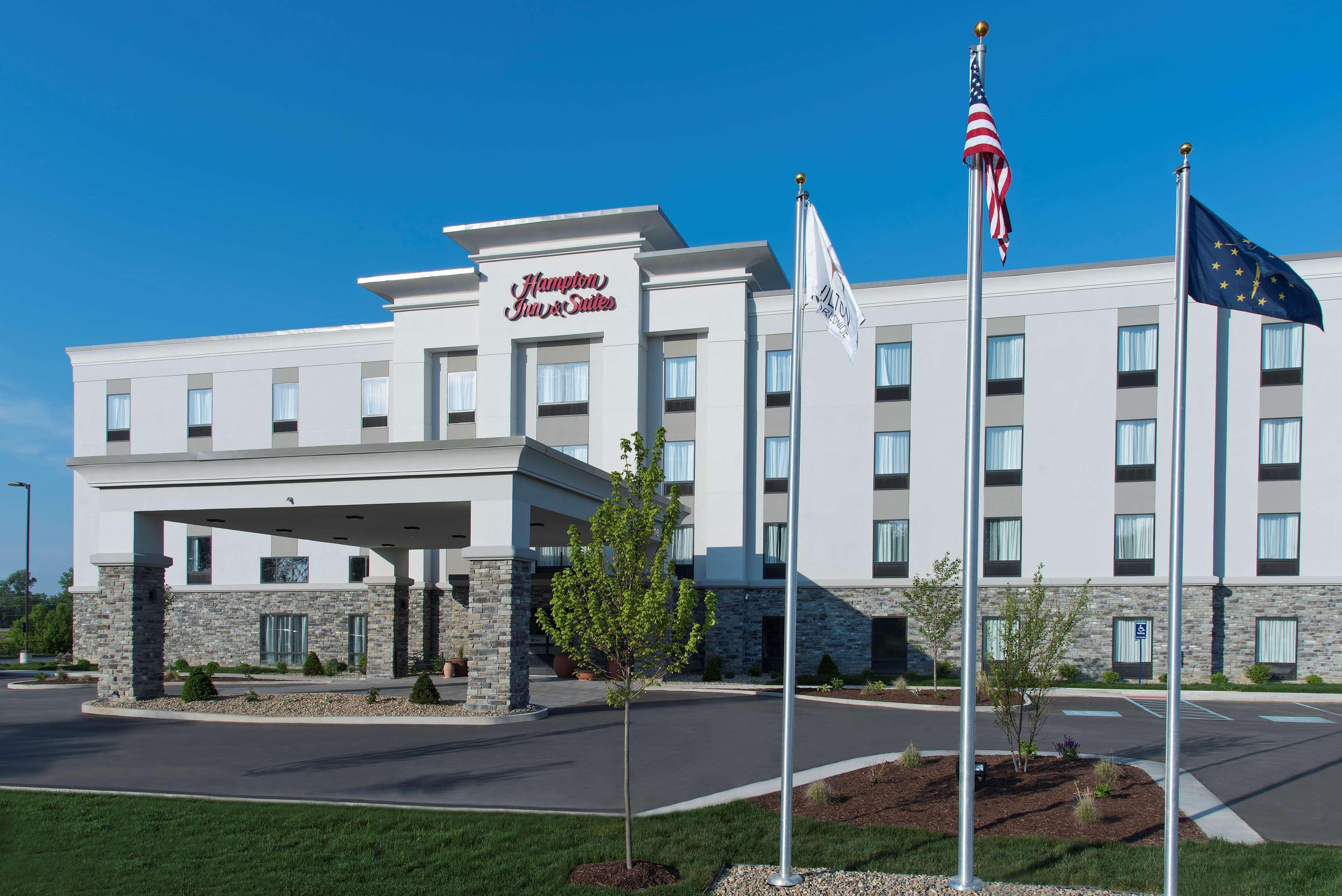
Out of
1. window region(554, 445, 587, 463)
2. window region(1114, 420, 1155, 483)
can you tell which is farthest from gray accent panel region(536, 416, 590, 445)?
window region(1114, 420, 1155, 483)

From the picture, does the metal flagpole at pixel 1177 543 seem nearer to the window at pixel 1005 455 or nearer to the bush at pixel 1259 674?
the window at pixel 1005 455

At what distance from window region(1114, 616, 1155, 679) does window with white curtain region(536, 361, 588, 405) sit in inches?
830

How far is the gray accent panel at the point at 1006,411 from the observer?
3341cm

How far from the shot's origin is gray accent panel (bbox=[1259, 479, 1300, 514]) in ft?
102

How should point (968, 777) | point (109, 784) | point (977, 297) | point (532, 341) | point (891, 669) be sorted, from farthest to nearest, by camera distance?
point (532, 341), point (891, 669), point (109, 784), point (977, 297), point (968, 777)

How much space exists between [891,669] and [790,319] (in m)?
13.4

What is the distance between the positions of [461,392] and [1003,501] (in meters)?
21.8

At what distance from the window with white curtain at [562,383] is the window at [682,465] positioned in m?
4.19

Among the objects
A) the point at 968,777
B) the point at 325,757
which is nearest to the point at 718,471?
the point at 325,757

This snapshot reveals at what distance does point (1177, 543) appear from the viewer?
881 centimetres

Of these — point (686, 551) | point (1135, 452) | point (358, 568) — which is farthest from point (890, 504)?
point (358, 568)

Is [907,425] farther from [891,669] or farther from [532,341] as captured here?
[532,341]

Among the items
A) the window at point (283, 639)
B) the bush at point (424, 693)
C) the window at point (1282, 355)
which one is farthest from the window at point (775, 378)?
the window at point (283, 639)

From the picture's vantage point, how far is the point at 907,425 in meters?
34.3
